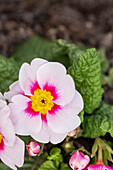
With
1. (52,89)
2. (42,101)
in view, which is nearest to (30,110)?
(42,101)

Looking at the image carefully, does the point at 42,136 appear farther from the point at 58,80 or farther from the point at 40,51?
the point at 40,51

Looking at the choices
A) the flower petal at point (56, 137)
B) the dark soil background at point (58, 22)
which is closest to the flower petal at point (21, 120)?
the flower petal at point (56, 137)

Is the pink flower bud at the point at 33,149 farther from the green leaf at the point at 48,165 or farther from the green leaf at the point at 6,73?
the green leaf at the point at 6,73

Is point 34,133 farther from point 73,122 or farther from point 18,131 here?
point 73,122

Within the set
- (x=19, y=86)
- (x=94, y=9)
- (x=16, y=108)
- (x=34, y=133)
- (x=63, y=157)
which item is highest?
(x=94, y=9)

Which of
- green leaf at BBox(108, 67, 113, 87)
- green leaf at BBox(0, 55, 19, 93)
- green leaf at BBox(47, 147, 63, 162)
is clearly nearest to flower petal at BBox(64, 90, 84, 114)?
green leaf at BBox(47, 147, 63, 162)

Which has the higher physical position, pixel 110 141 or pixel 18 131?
pixel 18 131

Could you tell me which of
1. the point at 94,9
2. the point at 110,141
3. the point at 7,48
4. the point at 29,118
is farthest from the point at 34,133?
the point at 94,9
